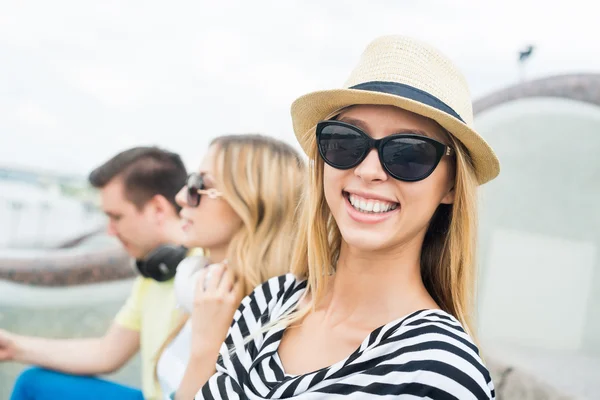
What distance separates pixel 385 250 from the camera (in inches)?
42.4

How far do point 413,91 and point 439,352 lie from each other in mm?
439

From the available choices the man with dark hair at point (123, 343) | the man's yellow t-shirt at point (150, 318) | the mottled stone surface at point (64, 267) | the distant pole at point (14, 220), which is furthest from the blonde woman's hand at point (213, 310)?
the distant pole at point (14, 220)

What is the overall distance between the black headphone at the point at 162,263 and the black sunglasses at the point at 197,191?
0.37 metres

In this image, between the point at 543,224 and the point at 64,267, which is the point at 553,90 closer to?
the point at 543,224

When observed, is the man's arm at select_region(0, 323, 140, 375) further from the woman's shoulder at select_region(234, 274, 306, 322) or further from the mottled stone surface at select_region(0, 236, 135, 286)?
the mottled stone surface at select_region(0, 236, 135, 286)

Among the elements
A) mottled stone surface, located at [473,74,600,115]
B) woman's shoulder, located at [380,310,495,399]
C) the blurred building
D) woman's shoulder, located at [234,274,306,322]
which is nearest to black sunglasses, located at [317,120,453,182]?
woman's shoulder, located at [380,310,495,399]

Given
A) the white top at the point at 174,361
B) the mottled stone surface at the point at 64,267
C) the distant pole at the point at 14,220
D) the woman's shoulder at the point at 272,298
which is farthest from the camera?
the distant pole at the point at 14,220

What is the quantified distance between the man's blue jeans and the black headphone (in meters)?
0.41

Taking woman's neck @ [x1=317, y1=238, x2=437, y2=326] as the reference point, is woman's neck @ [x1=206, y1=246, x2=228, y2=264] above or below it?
below

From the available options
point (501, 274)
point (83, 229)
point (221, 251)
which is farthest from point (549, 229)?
point (83, 229)

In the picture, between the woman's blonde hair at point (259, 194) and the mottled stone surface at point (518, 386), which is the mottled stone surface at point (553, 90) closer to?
the mottled stone surface at point (518, 386)

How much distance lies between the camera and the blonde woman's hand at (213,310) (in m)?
1.38

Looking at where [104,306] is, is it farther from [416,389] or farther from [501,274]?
[416,389]

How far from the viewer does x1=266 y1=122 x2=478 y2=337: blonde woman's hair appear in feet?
3.37
